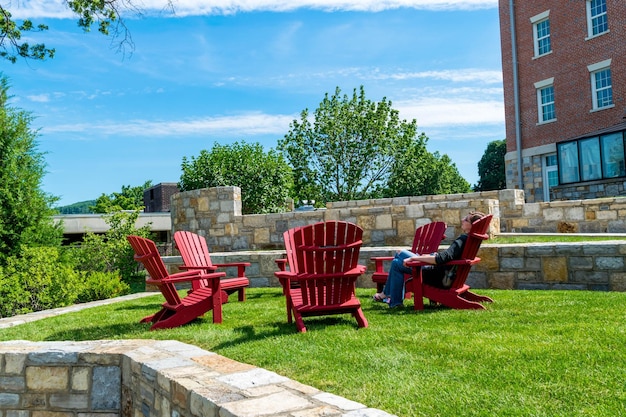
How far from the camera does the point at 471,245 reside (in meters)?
5.75

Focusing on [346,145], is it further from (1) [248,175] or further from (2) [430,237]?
(2) [430,237]

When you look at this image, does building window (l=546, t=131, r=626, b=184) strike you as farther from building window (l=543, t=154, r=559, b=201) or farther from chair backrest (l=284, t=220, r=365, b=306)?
chair backrest (l=284, t=220, r=365, b=306)

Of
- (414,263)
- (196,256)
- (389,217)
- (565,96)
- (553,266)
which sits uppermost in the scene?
(565,96)

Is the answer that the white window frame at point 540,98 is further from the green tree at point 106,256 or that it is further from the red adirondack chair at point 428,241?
the green tree at point 106,256

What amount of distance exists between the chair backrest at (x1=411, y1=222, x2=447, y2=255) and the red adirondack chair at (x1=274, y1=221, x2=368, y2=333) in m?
2.25

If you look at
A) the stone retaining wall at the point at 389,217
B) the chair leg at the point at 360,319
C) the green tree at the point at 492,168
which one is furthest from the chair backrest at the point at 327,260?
the green tree at the point at 492,168

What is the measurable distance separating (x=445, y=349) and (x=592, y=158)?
54.8 ft

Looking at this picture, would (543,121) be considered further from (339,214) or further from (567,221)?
(339,214)

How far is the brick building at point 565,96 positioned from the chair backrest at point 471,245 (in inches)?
539

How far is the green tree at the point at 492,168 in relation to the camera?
4225cm

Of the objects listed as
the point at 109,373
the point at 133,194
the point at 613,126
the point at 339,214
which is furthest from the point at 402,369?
the point at 133,194

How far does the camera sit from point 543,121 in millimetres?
21469

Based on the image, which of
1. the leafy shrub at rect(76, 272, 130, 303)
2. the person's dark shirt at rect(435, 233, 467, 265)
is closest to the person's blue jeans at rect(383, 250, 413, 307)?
the person's dark shirt at rect(435, 233, 467, 265)

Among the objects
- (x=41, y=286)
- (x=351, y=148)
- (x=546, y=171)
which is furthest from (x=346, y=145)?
(x=41, y=286)
